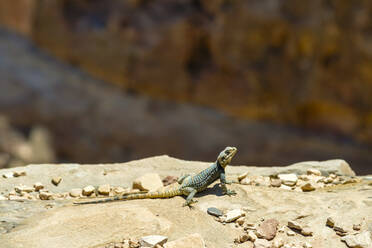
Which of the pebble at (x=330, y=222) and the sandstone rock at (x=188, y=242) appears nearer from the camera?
the sandstone rock at (x=188, y=242)

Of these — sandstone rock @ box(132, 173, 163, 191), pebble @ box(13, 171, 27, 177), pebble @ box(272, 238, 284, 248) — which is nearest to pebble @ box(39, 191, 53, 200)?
pebble @ box(13, 171, 27, 177)

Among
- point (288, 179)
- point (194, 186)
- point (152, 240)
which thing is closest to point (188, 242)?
point (152, 240)

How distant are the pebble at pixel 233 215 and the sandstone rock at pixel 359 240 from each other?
0.84 metres

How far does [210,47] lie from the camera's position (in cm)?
1465

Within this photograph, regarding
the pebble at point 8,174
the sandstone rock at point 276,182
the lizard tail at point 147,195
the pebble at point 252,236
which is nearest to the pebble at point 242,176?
the sandstone rock at point 276,182

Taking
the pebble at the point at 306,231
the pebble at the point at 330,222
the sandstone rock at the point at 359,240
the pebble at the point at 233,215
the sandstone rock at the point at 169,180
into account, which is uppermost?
the sandstone rock at the point at 169,180

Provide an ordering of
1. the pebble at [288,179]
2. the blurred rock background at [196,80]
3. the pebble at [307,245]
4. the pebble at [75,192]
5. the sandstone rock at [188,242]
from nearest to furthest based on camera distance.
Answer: the sandstone rock at [188,242]
the pebble at [307,245]
the pebble at [75,192]
the pebble at [288,179]
the blurred rock background at [196,80]

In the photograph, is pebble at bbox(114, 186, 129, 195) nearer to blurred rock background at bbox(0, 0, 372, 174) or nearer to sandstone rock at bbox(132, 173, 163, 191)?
sandstone rock at bbox(132, 173, 163, 191)

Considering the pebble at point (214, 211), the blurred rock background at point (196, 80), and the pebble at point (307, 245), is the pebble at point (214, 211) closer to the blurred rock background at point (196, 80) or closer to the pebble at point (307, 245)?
the pebble at point (307, 245)

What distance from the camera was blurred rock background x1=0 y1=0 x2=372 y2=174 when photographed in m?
13.0

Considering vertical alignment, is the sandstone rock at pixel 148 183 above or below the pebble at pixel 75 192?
above

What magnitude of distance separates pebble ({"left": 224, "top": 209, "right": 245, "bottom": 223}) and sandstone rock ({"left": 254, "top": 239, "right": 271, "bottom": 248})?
317mm

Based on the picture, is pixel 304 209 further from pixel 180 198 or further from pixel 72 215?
pixel 72 215

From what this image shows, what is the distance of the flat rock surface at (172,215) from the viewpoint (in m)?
3.44
